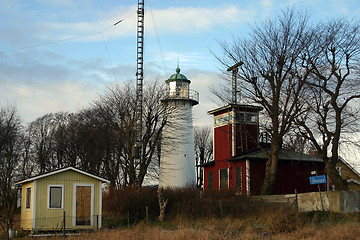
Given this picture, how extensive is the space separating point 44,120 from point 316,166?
3314 centimetres

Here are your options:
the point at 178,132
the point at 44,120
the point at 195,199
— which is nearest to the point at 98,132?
the point at 178,132

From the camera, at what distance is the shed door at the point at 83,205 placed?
21750mm

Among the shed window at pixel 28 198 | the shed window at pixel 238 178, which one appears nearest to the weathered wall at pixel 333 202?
the shed window at pixel 238 178

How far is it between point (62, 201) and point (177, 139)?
15.7 meters

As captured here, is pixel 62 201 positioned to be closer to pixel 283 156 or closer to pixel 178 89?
pixel 283 156

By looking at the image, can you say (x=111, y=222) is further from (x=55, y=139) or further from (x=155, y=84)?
(x=55, y=139)

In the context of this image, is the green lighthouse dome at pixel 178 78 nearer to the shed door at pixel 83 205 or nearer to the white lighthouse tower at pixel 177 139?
the white lighthouse tower at pixel 177 139

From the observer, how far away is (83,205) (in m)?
22.0

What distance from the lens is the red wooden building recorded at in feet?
101

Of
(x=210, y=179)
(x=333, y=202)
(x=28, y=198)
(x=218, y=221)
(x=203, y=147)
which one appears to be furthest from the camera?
(x=203, y=147)

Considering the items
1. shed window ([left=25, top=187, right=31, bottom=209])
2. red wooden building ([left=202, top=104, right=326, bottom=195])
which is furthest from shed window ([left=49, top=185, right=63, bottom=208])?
red wooden building ([left=202, top=104, right=326, bottom=195])

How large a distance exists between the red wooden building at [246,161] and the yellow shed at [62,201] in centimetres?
1032

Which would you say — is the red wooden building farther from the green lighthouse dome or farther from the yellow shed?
the yellow shed

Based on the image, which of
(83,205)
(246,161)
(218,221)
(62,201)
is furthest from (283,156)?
(62,201)
